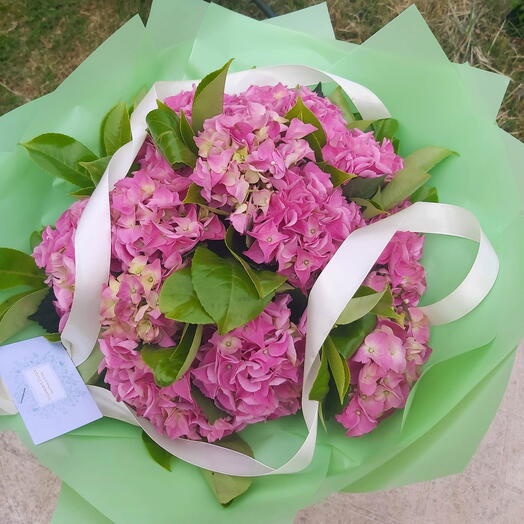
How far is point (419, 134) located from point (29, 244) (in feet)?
1.50

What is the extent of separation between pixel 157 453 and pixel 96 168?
293 millimetres

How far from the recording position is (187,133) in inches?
21.6

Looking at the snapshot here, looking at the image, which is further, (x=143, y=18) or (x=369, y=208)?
(x=143, y=18)

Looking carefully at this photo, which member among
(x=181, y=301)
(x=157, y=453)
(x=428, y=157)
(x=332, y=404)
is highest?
(x=428, y=157)

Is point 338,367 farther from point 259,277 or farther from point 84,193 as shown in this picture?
point 84,193

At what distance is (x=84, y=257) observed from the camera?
0.53 meters

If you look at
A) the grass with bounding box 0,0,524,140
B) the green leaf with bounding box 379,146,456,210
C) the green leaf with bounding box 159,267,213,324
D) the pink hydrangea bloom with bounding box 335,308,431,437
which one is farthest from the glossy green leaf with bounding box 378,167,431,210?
the grass with bounding box 0,0,524,140

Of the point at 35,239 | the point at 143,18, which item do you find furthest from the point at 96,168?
the point at 143,18

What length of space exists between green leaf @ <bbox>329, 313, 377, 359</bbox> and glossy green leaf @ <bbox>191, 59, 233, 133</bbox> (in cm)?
23

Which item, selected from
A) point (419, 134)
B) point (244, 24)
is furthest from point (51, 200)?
point (419, 134)

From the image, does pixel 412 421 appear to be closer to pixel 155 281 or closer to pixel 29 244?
pixel 155 281

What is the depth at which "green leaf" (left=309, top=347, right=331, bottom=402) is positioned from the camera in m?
0.53

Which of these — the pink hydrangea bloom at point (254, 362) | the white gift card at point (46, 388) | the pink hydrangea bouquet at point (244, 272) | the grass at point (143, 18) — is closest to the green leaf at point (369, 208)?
the pink hydrangea bouquet at point (244, 272)

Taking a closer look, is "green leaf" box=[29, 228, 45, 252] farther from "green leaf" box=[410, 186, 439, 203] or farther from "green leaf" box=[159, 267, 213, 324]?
"green leaf" box=[410, 186, 439, 203]
